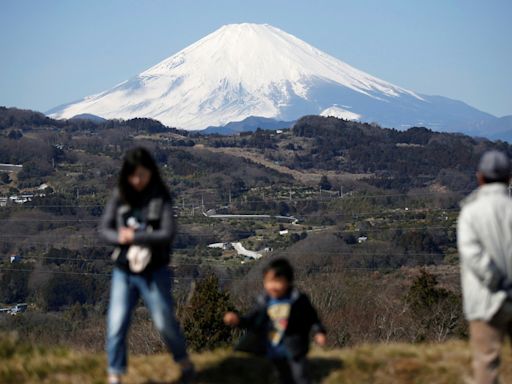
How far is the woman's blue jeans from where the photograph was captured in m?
6.04

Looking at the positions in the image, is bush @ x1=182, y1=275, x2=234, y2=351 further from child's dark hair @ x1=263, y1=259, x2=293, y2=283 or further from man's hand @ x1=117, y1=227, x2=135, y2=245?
man's hand @ x1=117, y1=227, x2=135, y2=245

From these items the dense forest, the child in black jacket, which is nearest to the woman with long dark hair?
the child in black jacket

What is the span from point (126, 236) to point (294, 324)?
50.2 inches

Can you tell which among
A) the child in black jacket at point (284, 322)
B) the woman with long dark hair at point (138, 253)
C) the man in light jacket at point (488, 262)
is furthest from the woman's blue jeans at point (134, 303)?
the man in light jacket at point (488, 262)

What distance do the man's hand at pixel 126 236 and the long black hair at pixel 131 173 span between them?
0.25 metres

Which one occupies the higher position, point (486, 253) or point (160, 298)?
point (486, 253)

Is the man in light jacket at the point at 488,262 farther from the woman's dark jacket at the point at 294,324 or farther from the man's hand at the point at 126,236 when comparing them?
the man's hand at the point at 126,236

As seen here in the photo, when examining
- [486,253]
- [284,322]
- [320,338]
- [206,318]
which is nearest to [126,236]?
[284,322]

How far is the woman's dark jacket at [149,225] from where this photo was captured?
5938 millimetres

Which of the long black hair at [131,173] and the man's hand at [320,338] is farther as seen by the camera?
the long black hair at [131,173]

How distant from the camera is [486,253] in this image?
5.60 metres

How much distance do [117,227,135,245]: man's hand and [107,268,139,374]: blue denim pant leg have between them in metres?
0.25

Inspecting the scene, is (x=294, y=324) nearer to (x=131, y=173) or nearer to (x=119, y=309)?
(x=119, y=309)

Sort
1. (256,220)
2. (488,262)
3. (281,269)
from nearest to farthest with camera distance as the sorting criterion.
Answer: (488,262) → (281,269) → (256,220)
